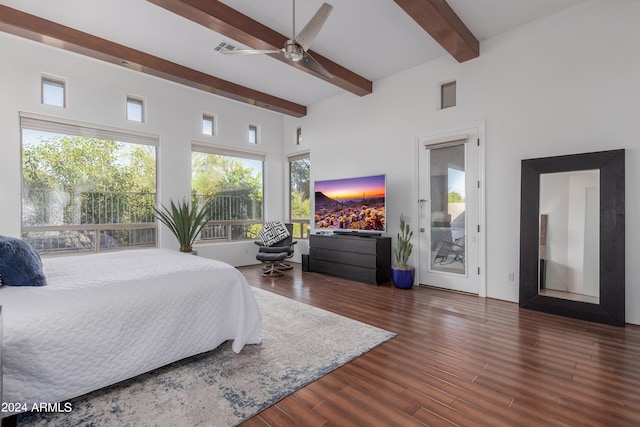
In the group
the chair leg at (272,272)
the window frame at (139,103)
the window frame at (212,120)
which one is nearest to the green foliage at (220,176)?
the window frame at (212,120)

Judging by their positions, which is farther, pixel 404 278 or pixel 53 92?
pixel 404 278

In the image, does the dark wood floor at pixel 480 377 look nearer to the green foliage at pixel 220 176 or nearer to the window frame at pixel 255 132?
the green foliage at pixel 220 176

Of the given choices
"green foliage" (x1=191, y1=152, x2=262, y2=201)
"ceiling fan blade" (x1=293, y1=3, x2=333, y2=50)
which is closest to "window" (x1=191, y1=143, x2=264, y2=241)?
"green foliage" (x1=191, y1=152, x2=262, y2=201)

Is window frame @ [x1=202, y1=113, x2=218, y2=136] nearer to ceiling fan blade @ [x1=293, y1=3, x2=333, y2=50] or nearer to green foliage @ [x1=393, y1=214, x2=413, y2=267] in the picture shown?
ceiling fan blade @ [x1=293, y1=3, x2=333, y2=50]

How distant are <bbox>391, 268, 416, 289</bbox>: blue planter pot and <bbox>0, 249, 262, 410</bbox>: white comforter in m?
2.45

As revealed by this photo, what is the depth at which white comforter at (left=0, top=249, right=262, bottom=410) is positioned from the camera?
5.13ft

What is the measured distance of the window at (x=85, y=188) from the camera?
13.3 feet

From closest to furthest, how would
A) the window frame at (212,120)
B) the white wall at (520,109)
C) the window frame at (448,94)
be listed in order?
the white wall at (520,109) → the window frame at (448,94) → the window frame at (212,120)

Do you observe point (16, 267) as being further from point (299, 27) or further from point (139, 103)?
point (139, 103)

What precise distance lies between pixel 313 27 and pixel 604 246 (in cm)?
340

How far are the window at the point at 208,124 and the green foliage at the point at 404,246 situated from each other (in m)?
3.74

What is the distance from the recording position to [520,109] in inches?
143

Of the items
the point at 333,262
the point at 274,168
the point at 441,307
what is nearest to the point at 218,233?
the point at 274,168

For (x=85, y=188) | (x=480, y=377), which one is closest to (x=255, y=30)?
(x=85, y=188)
